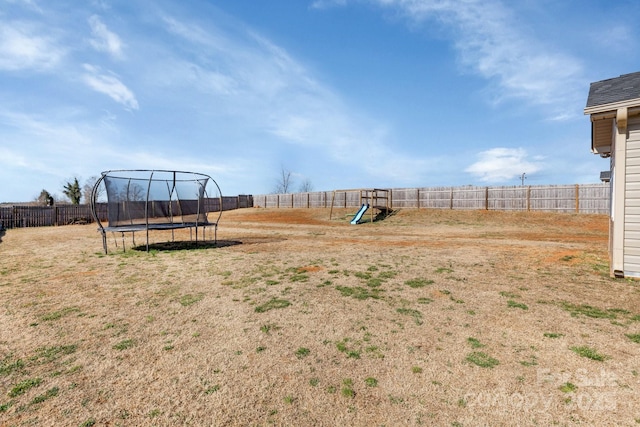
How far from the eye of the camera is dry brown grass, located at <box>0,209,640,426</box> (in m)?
2.34

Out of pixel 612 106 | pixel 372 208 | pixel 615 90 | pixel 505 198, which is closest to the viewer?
pixel 612 106

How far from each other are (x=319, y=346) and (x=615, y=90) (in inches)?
287

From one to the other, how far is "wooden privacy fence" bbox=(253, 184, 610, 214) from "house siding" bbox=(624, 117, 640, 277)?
1430 cm

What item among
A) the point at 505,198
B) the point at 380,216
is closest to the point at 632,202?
the point at 380,216

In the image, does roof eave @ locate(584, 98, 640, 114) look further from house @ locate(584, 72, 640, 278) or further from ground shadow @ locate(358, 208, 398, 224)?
ground shadow @ locate(358, 208, 398, 224)

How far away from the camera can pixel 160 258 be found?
8.30 meters

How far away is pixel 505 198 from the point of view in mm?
23141

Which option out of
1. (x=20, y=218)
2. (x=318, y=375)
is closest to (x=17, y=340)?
(x=318, y=375)

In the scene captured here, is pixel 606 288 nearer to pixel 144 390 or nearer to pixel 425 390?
pixel 425 390

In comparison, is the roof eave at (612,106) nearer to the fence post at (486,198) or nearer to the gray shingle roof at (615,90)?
the gray shingle roof at (615,90)

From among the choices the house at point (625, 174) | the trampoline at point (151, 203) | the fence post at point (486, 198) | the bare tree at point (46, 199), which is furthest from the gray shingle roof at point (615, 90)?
the bare tree at point (46, 199)

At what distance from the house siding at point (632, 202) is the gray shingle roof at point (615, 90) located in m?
0.48

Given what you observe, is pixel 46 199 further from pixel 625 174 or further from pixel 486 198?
pixel 625 174

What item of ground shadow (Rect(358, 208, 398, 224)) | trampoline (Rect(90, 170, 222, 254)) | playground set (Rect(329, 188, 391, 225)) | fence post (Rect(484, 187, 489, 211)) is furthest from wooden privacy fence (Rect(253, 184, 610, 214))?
trampoline (Rect(90, 170, 222, 254))
